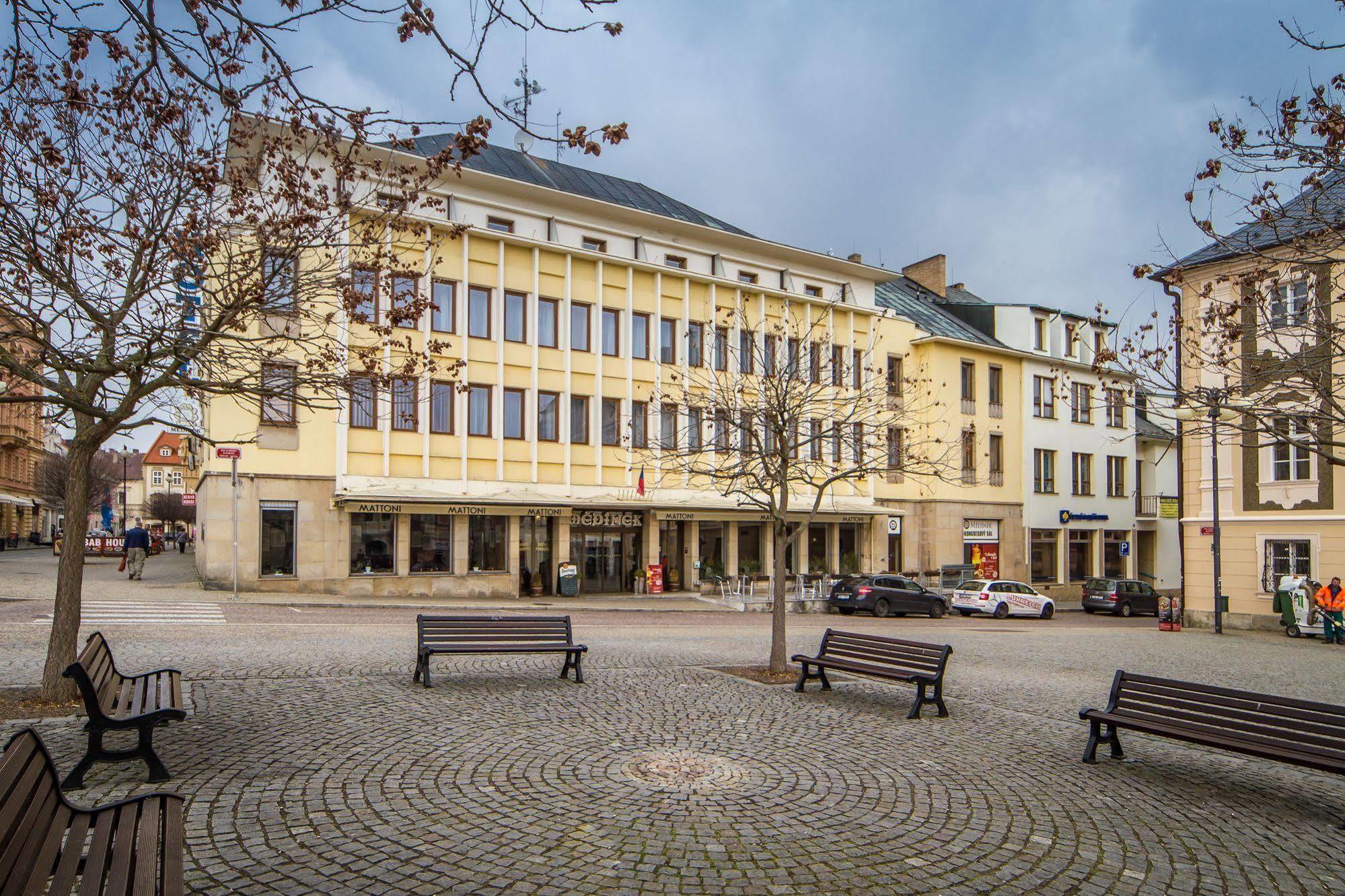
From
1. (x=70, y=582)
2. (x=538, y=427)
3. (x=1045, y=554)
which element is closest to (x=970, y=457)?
(x=1045, y=554)

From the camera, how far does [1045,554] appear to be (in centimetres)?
4809

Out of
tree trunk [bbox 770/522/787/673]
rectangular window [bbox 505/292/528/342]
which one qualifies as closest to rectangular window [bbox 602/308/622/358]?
rectangular window [bbox 505/292/528/342]

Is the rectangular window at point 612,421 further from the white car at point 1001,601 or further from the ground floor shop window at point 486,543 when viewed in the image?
the white car at point 1001,601

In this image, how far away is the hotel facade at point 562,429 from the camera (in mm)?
28688

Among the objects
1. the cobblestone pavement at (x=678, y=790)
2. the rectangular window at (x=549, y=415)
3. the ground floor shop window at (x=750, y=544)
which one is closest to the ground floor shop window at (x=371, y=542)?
the rectangular window at (x=549, y=415)

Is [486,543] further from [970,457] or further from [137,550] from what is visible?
[970,457]

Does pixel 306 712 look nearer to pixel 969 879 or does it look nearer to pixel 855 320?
pixel 969 879

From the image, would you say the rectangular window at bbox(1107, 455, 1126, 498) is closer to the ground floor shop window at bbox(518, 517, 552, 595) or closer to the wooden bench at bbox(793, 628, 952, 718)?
the ground floor shop window at bbox(518, 517, 552, 595)

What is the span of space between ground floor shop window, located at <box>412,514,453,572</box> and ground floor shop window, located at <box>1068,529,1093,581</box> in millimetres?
32055

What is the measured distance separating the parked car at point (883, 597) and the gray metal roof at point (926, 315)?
15384 millimetres

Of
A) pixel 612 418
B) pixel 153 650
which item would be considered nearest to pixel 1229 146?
pixel 153 650

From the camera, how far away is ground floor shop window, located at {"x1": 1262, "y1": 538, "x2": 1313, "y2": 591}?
2802 cm

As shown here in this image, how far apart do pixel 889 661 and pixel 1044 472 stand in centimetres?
4035

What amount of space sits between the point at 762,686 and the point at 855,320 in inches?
1272
